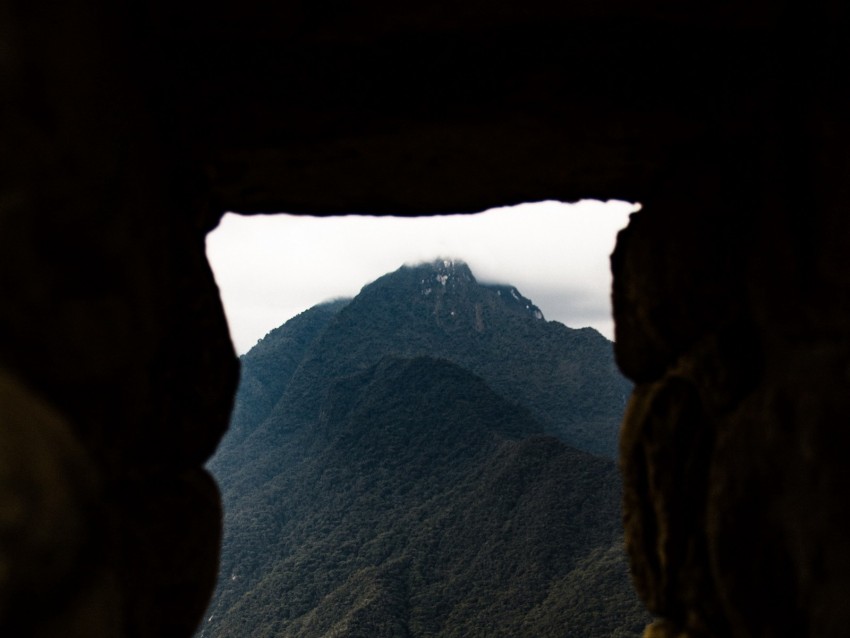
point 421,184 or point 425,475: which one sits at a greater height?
point 421,184

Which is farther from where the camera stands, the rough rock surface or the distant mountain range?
the distant mountain range

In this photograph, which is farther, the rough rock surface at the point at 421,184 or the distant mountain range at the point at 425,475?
the distant mountain range at the point at 425,475

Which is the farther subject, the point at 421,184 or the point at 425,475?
the point at 425,475

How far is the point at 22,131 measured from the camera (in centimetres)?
187

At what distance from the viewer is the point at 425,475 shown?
53.6 meters

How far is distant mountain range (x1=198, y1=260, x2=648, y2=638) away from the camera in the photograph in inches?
1378

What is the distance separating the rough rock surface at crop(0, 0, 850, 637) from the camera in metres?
1.96

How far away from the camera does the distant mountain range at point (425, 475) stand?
35.0 m

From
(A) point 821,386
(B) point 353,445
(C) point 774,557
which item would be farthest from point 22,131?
(B) point 353,445

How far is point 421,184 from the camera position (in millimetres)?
3902

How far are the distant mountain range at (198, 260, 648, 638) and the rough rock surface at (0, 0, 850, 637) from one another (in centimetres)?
2594

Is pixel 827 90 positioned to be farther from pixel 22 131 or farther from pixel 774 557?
pixel 22 131

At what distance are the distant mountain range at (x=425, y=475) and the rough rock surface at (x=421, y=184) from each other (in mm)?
25943

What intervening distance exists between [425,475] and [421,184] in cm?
5114
